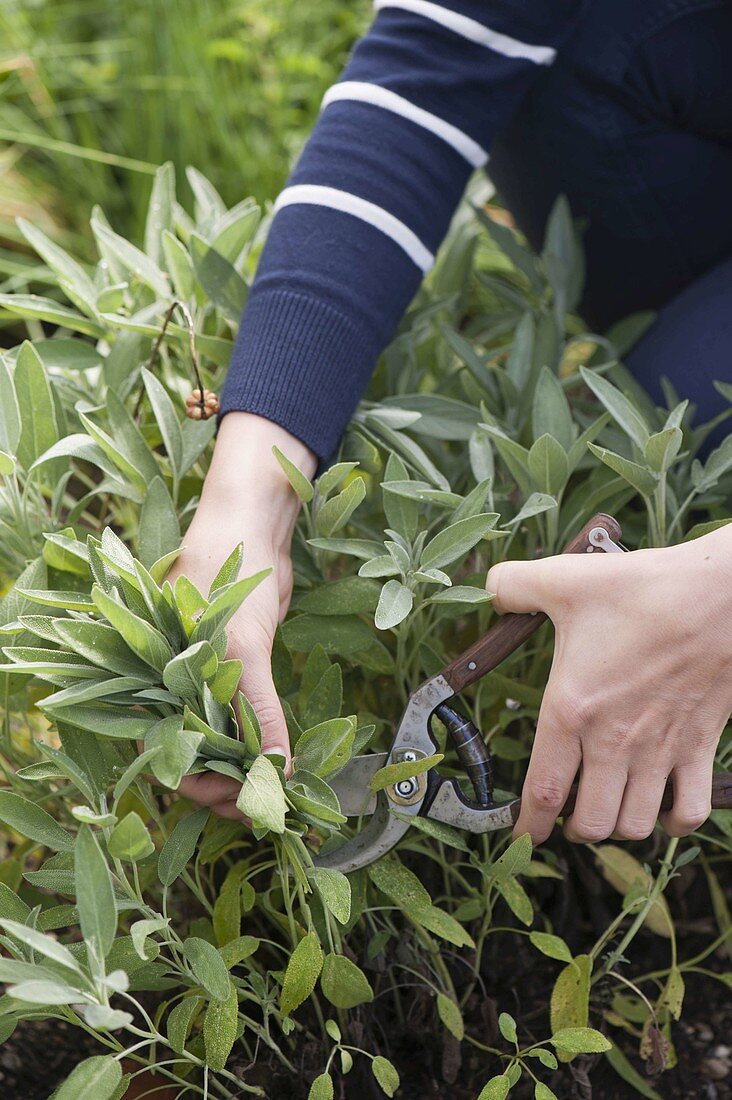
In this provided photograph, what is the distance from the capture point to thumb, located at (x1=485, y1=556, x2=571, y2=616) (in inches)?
26.0

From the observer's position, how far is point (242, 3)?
1869 millimetres

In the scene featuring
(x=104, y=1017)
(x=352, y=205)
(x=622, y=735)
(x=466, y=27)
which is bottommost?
(x=104, y=1017)

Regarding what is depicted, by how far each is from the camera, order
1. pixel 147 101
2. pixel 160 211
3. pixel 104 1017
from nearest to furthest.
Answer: pixel 104 1017 < pixel 160 211 < pixel 147 101

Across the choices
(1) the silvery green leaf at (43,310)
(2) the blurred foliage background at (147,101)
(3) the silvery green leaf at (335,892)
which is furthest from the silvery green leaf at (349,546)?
(2) the blurred foliage background at (147,101)

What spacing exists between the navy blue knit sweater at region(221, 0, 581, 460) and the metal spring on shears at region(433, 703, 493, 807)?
23cm

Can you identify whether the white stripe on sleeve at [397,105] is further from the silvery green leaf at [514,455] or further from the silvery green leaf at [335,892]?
the silvery green leaf at [335,892]

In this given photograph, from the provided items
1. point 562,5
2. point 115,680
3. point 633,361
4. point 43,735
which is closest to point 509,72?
point 562,5

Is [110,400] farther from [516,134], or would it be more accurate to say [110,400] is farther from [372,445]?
[516,134]

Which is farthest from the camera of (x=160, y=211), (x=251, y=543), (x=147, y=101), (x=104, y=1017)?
(x=147, y=101)

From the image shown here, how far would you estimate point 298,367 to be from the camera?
2.61 ft

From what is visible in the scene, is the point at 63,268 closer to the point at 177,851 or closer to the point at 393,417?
the point at 393,417

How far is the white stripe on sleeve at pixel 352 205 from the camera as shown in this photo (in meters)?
0.84

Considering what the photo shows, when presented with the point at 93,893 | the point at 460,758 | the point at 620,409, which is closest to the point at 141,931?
the point at 93,893

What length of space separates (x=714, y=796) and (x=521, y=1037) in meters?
0.30
